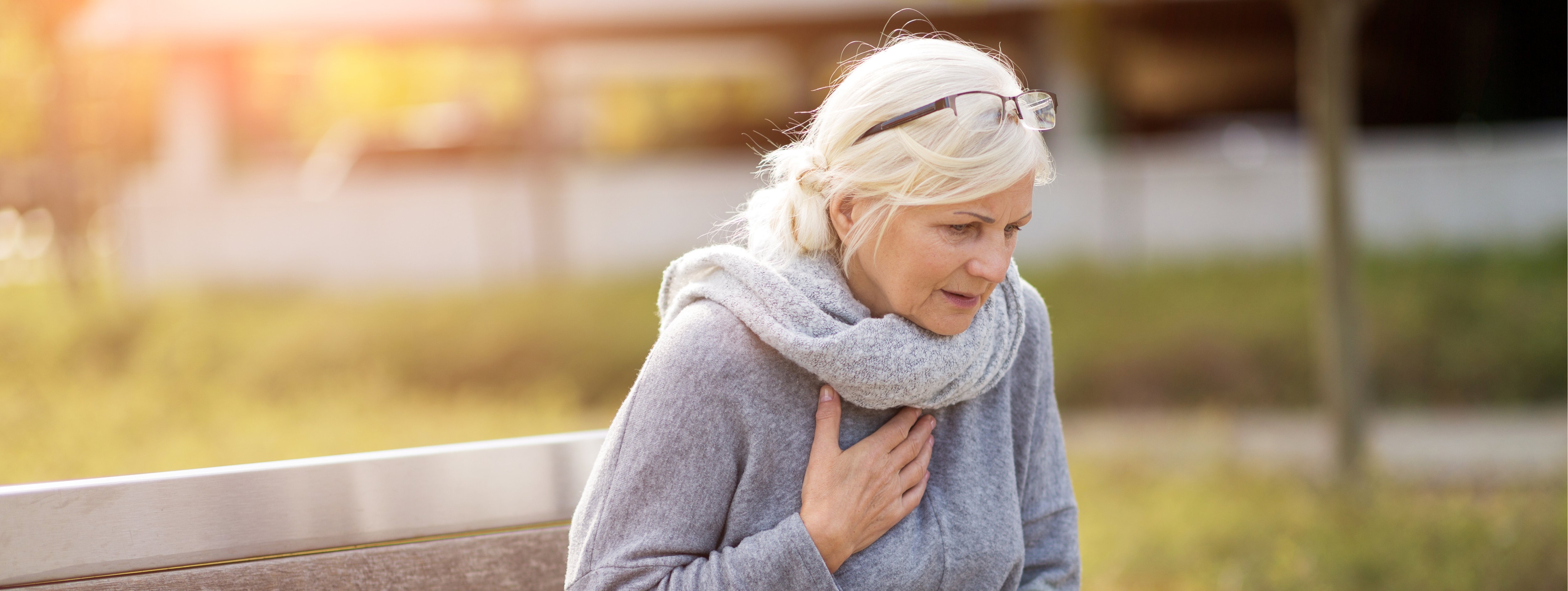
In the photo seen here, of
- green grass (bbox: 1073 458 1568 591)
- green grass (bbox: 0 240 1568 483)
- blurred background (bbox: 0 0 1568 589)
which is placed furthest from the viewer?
green grass (bbox: 0 240 1568 483)

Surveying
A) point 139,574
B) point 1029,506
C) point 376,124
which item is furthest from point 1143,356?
point 376,124

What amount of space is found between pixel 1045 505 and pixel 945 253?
1.65 ft

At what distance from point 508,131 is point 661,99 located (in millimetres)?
1705

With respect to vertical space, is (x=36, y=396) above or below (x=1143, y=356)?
above

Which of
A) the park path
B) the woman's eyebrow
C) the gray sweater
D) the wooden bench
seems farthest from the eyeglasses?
the park path

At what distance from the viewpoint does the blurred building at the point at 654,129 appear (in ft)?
35.8

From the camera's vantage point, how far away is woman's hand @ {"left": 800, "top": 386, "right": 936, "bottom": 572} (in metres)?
1.62

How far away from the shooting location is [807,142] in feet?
5.81

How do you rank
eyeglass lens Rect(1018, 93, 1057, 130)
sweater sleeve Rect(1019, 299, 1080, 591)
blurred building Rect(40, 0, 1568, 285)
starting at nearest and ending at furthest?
1. eyeglass lens Rect(1018, 93, 1057, 130)
2. sweater sleeve Rect(1019, 299, 1080, 591)
3. blurred building Rect(40, 0, 1568, 285)

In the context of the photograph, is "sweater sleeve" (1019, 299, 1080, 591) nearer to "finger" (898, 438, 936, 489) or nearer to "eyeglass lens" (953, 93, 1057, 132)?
"finger" (898, 438, 936, 489)

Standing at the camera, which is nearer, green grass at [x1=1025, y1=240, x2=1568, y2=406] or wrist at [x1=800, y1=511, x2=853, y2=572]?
wrist at [x1=800, y1=511, x2=853, y2=572]

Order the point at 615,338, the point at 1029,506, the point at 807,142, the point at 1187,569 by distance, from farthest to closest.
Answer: the point at 615,338, the point at 1187,569, the point at 1029,506, the point at 807,142

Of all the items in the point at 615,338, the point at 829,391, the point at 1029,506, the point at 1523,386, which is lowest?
the point at 1523,386

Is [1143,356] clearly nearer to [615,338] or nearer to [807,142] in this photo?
[615,338]
